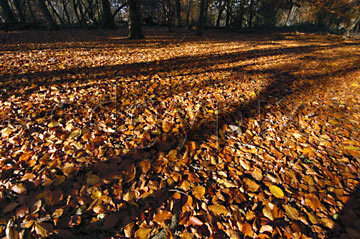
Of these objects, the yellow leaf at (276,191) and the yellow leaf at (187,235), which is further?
the yellow leaf at (276,191)

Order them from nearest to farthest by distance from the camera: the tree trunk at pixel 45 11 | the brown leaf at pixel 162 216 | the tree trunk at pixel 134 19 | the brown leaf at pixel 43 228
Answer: the brown leaf at pixel 43 228, the brown leaf at pixel 162 216, the tree trunk at pixel 134 19, the tree trunk at pixel 45 11

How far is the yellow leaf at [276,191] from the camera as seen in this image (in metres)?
1.51

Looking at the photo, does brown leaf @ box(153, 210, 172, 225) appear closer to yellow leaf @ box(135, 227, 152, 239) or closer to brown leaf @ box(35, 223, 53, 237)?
yellow leaf @ box(135, 227, 152, 239)

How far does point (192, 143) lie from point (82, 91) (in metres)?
2.42

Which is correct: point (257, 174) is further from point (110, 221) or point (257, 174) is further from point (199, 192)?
point (110, 221)

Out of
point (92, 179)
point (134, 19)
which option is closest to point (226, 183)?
point (92, 179)

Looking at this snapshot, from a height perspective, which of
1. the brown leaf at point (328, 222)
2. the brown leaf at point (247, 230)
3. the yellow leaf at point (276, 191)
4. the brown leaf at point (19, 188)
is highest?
the brown leaf at point (19, 188)

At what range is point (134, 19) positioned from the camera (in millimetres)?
7711

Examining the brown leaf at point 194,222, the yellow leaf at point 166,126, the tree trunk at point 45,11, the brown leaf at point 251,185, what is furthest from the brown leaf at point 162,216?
the tree trunk at point 45,11

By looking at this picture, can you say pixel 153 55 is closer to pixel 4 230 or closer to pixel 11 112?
pixel 11 112

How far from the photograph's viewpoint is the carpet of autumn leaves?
1326 mm

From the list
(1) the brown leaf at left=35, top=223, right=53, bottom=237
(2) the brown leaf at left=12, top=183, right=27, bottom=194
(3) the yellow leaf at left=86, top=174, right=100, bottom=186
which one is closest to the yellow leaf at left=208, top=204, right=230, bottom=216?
(3) the yellow leaf at left=86, top=174, right=100, bottom=186

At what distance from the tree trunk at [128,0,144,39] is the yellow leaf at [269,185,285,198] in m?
8.59

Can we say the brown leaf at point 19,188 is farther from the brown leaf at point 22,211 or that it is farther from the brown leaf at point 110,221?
the brown leaf at point 110,221
